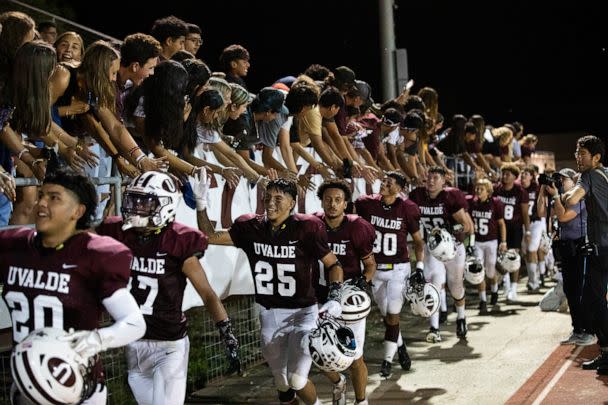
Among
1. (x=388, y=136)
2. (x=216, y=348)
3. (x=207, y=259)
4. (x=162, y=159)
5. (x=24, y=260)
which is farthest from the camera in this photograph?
(x=388, y=136)

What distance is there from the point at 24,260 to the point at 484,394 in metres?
5.05

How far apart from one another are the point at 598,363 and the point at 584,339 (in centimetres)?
88

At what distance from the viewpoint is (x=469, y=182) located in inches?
672

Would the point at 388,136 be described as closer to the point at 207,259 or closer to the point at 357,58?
the point at 207,259

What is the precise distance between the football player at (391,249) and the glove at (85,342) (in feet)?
17.8

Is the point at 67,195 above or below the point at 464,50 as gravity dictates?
below

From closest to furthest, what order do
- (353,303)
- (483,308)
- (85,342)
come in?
(85,342) < (353,303) < (483,308)

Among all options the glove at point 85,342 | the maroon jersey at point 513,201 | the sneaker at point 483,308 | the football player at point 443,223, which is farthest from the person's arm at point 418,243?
the glove at point 85,342

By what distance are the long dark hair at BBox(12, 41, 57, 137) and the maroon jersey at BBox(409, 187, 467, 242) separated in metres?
6.69

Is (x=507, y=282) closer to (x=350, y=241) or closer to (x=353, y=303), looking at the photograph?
(x=350, y=241)

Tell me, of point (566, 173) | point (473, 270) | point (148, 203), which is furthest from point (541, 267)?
point (148, 203)

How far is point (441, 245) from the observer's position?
10406 mm

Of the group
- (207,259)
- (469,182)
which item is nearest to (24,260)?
(207,259)

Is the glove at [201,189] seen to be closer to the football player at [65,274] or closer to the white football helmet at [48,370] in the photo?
the football player at [65,274]
